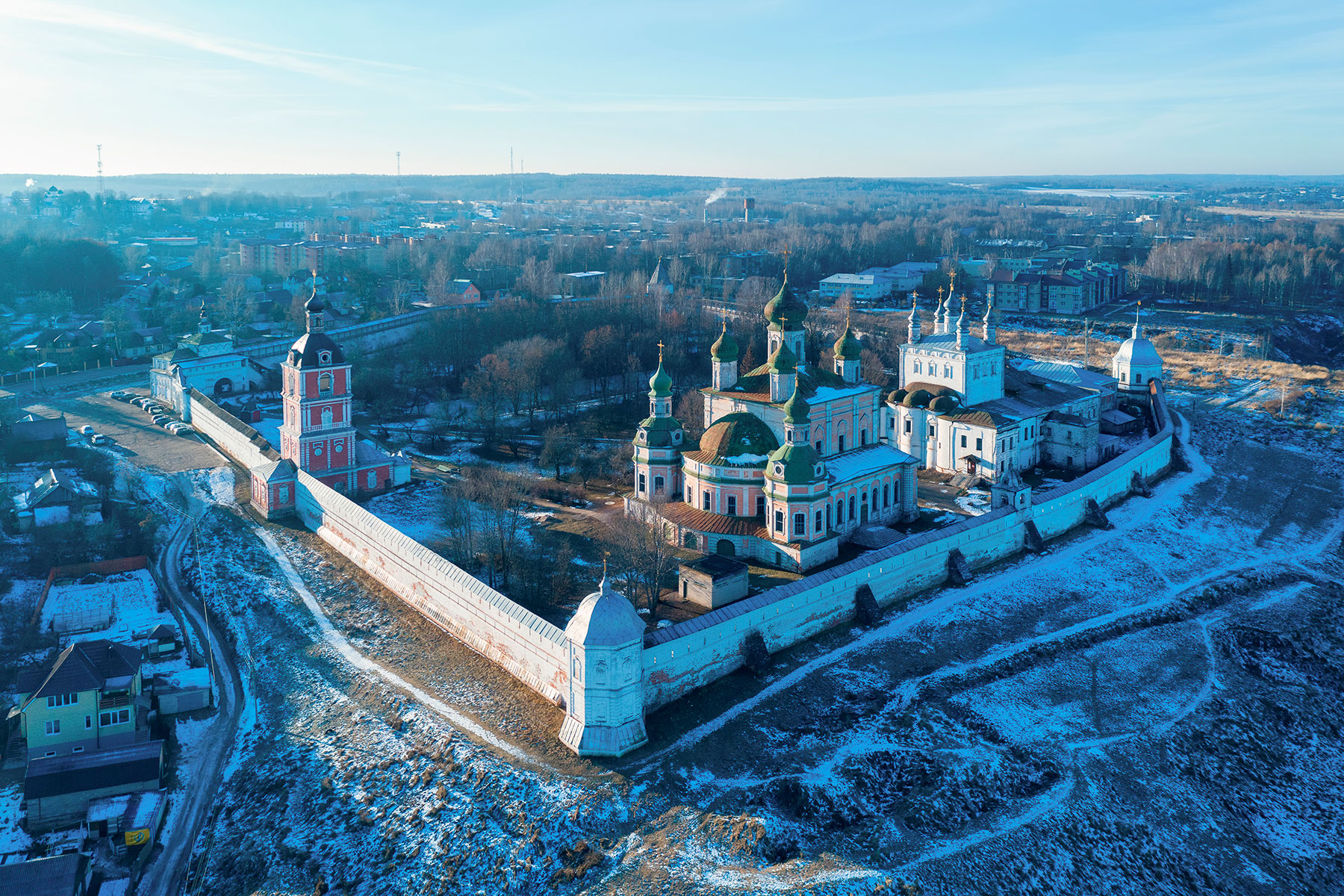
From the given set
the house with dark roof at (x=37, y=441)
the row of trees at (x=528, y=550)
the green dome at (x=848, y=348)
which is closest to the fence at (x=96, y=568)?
the row of trees at (x=528, y=550)

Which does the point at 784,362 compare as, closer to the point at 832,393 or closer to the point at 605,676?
the point at 832,393

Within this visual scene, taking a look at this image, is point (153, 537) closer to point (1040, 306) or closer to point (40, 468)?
point (40, 468)

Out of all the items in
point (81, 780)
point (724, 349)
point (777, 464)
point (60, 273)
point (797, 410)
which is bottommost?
point (81, 780)

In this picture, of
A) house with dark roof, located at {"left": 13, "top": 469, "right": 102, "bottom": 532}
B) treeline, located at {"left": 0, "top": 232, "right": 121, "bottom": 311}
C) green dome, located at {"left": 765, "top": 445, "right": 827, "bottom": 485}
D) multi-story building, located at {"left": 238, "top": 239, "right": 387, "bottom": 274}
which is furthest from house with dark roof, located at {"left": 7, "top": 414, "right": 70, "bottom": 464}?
multi-story building, located at {"left": 238, "top": 239, "right": 387, "bottom": 274}

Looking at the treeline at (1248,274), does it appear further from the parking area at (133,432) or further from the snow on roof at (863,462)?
the parking area at (133,432)

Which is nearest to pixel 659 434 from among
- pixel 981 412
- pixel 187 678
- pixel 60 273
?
pixel 981 412

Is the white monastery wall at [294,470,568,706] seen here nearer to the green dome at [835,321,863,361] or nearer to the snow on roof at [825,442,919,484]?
the snow on roof at [825,442,919,484]
